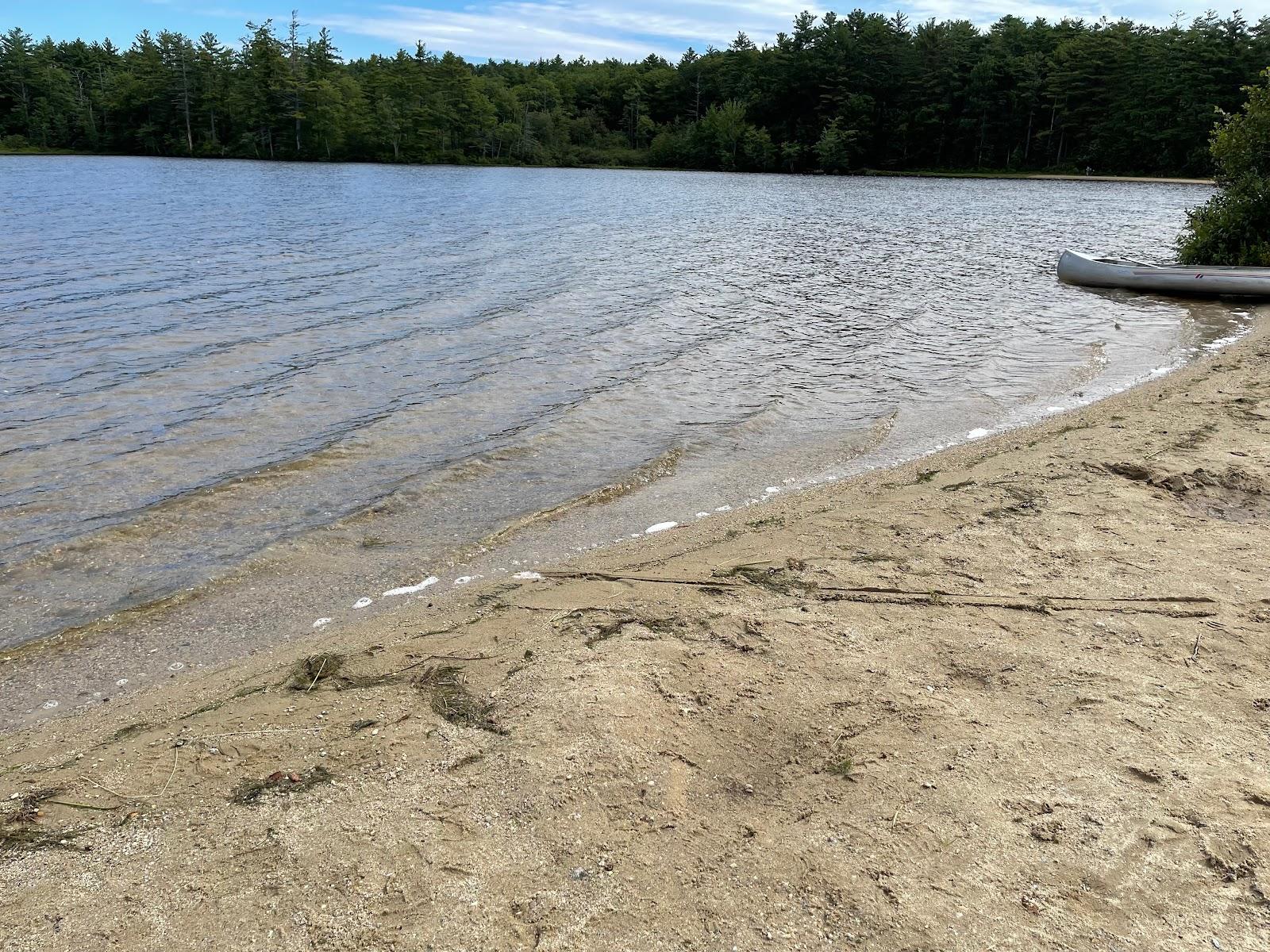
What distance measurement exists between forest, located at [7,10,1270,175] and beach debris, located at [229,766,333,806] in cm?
10016

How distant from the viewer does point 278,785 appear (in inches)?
146

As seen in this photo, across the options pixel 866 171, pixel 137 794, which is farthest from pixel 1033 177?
pixel 137 794

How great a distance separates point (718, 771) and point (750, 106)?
121786mm

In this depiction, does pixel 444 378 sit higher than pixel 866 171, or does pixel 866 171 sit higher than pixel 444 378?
pixel 866 171

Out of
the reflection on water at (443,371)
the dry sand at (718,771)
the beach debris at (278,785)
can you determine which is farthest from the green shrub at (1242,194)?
the beach debris at (278,785)

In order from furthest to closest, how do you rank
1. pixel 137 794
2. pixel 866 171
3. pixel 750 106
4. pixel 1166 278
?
1. pixel 750 106
2. pixel 866 171
3. pixel 1166 278
4. pixel 137 794

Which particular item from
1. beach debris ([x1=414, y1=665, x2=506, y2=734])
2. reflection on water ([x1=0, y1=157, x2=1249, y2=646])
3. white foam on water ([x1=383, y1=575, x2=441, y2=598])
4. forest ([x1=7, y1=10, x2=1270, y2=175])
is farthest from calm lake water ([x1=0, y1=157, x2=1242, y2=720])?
forest ([x1=7, y1=10, x2=1270, y2=175])

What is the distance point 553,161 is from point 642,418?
10245 cm

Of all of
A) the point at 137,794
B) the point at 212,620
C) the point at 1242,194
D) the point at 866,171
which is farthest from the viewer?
the point at 866,171

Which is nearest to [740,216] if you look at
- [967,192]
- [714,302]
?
[714,302]

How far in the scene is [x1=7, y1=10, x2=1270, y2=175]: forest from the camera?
89.6 m

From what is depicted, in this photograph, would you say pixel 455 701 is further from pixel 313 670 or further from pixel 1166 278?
pixel 1166 278

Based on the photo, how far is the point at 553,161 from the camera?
4144 inches

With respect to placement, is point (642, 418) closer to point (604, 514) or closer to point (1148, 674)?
point (604, 514)
